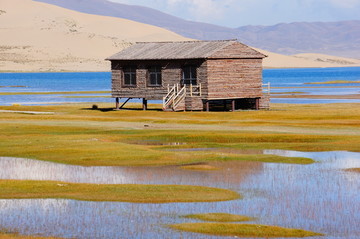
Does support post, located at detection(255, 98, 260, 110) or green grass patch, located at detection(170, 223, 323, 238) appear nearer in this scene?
green grass patch, located at detection(170, 223, 323, 238)

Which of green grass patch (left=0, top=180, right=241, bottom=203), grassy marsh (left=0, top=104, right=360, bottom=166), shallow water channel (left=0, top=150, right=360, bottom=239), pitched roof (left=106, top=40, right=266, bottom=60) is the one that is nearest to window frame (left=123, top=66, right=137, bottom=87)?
pitched roof (left=106, top=40, right=266, bottom=60)

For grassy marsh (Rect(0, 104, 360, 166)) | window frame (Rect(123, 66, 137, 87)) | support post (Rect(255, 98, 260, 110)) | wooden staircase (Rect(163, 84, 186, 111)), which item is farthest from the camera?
support post (Rect(255, 98, 260, 110))

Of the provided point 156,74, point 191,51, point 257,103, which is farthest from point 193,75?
point 257,103

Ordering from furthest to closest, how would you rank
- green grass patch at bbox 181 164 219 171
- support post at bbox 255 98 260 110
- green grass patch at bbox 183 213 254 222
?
1. support post at bbox 255 98 260 110
2. green grass patch at bbox 181 164 219 171
3. green grass patch at bbox 183 213 254 222

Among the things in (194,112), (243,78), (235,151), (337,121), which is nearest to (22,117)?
(194,112)

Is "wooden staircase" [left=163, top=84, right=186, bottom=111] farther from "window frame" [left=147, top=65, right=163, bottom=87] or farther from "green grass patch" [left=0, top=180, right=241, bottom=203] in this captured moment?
"green grass patch" [left=0, top=180, right=241, bottom=203]

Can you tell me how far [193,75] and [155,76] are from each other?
138 inches

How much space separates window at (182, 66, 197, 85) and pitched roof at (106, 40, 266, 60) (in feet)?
3.87

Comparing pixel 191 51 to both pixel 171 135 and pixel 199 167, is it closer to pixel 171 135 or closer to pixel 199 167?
pixel 171 135

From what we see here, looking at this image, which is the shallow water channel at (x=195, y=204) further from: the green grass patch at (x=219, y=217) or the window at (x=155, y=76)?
the window at (x=155, y=76)

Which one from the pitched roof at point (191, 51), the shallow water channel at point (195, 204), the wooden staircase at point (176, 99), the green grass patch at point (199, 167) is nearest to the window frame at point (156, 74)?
the pitched roof at point (191, 51)

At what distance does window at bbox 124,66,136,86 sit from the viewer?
65.8 meters

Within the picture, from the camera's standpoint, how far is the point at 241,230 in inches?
756

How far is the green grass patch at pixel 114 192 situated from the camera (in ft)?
76.7
